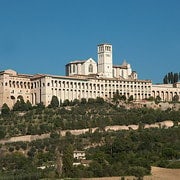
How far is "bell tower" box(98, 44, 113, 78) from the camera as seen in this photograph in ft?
264

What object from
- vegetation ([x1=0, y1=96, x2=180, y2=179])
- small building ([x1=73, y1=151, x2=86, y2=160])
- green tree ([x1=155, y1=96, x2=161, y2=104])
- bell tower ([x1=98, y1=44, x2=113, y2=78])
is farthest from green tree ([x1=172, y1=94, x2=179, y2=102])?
small building ([x1=73, y1=151, x2=86, y2=160])

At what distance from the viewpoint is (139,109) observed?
69.4 metres

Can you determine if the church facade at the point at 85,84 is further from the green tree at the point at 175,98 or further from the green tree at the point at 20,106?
the green tree at the point at 20,106

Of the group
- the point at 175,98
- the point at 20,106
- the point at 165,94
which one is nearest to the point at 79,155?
the point at 20,106

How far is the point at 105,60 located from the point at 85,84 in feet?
23.3

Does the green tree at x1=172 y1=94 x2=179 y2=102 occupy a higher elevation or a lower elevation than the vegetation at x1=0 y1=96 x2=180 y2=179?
higher

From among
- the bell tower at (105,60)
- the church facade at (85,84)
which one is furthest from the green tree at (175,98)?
the bell tower at (105,60)

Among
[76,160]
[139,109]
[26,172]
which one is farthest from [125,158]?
[139,109]

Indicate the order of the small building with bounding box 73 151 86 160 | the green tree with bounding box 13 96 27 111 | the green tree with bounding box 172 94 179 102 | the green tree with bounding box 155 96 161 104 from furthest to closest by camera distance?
the green tree with bounding box 172 94 179 102
the green tree with bounding box 155 96 161 104
the green tree with bounding box 13 96 27 111
the small building with bounding box 73 151 86 160

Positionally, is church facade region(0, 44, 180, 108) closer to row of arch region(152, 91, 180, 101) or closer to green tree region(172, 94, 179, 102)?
row of arch region(152, 91, 180, 101)

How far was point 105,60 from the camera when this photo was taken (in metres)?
81.0

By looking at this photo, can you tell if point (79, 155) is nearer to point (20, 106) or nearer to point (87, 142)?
point (87, 142)

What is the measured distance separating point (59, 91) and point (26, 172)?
89.1ft

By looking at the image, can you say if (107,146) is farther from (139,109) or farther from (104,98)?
(104,98)
